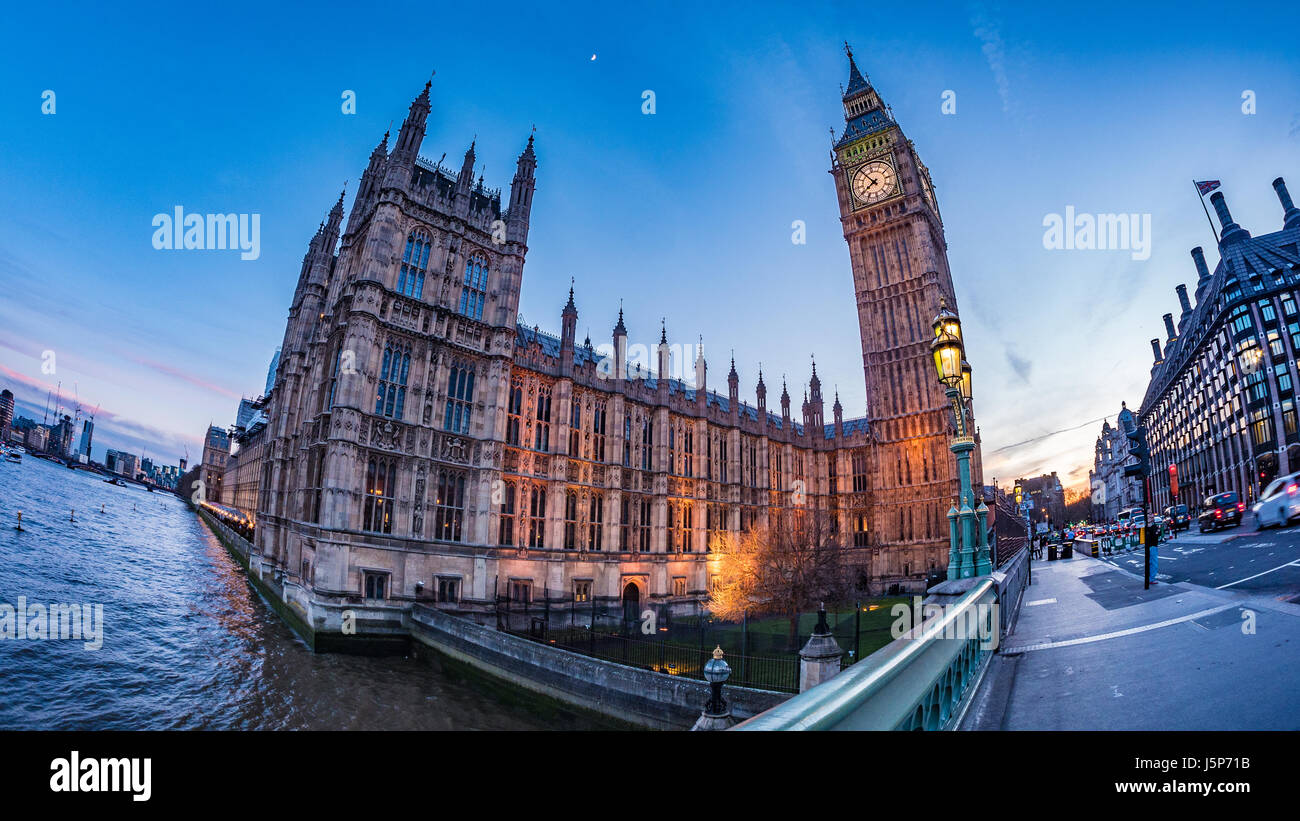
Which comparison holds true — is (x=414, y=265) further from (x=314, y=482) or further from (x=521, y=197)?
(x=314, y=482)

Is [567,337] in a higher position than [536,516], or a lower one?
higher

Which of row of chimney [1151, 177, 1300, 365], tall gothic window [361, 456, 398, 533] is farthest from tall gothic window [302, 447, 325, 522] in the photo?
row of chimney [1151, 177, 1300, 365]

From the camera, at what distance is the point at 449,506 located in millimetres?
26000

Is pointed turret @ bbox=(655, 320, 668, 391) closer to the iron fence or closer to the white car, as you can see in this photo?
the iron fence

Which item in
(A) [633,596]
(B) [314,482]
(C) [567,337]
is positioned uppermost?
(C) [567,337]

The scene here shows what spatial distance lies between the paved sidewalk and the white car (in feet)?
11.3

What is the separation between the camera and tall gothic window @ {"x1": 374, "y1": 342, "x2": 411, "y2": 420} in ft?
82.4

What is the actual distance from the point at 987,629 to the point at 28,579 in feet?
142

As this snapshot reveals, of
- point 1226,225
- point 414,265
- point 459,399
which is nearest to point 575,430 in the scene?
point 459,399

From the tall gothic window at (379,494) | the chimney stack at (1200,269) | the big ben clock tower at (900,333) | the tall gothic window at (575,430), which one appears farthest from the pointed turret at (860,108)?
the chimney stack at (1200,269)

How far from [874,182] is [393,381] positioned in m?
50.5

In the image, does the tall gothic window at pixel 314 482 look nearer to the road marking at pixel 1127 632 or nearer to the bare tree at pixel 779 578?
the bare tree at pixel 779 578

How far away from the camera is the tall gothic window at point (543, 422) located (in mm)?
30125

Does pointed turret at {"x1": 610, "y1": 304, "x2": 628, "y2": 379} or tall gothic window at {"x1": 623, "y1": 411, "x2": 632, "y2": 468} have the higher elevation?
pointed turret at {"x1": 610, "y1": 304, "x2": 628, "y2": 379}
